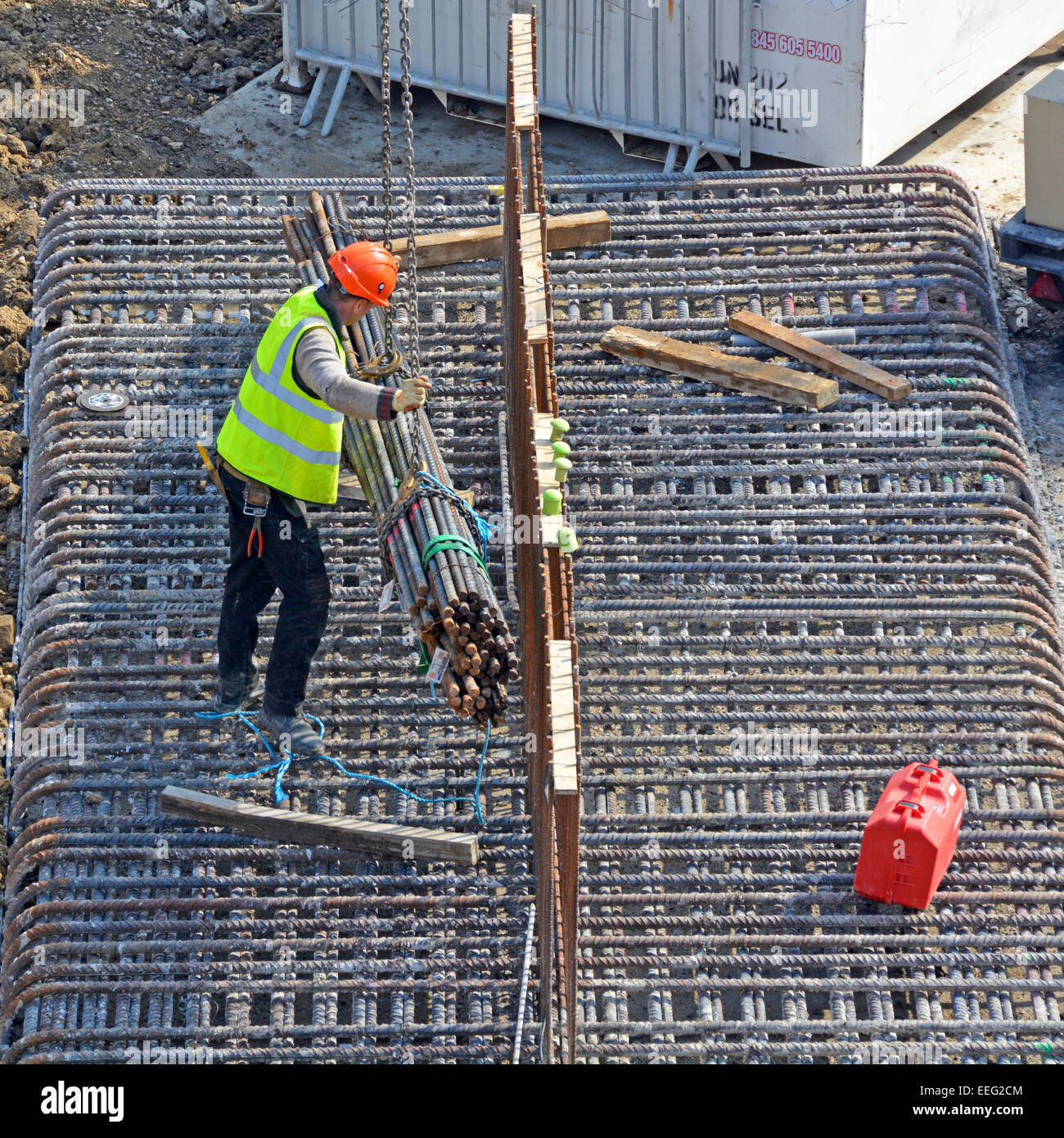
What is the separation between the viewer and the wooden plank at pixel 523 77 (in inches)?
355

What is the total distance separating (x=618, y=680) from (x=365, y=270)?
2.35 m

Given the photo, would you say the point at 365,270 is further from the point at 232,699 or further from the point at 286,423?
the point at 232,699

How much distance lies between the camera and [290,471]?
7.30m

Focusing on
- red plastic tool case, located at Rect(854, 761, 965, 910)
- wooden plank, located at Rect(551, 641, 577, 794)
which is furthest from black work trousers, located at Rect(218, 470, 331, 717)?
red plastic tool case, located at Rect(854, 761, 965, 910)

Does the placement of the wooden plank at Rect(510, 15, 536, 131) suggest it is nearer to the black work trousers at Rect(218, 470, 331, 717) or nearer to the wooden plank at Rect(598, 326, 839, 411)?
Answer: the wooden plank at Rect(598, 326, 839, 411)

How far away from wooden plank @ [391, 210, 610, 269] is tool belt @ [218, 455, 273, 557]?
2.84 m

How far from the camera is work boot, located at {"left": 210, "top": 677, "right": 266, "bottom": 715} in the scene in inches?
309

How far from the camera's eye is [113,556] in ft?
28.2

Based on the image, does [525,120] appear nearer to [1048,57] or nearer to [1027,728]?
[1027,728]

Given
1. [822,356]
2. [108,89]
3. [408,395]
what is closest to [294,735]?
[408,395]

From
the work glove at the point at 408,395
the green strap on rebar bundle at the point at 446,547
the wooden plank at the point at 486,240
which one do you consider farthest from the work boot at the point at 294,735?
the wooden plank at the point at 486,240

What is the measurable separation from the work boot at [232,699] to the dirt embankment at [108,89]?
4061mm

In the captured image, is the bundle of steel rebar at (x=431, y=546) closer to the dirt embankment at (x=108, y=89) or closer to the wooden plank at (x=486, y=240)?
the wooden plank at (x=486, y=240)

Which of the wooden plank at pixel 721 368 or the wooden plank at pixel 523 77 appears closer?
the wooden plank at pixel 523 77
